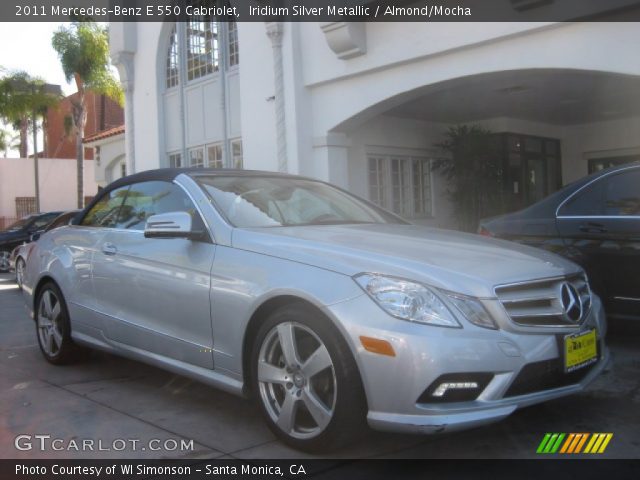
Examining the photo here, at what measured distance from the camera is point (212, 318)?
387 centimetres

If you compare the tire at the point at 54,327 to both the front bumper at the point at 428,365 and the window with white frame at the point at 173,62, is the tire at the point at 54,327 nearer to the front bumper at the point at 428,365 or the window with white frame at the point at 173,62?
the front bumper at the point at 428,365

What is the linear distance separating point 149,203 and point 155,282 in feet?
2.65

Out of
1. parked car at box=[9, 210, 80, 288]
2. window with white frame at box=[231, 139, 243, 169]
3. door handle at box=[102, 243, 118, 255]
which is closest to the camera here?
door handle at box=[102, 243, 118, 255]

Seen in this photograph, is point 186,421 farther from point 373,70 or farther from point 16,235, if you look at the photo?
point 16,235

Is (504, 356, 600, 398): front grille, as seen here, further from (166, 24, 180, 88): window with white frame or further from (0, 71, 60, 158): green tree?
(0, 71, 60, 158): green tree

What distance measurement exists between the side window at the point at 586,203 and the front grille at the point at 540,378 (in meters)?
2.66

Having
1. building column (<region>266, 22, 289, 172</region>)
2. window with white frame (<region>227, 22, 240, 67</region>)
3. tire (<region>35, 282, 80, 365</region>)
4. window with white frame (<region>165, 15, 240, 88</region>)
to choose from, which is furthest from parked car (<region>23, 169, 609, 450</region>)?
window with white frame (<region>165, 15, 240, 88</region>)

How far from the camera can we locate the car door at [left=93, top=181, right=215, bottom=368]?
3.99 m

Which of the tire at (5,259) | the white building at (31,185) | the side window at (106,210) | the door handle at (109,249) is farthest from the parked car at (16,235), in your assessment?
the white building at (31,185)

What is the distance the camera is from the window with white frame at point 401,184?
41.7ft

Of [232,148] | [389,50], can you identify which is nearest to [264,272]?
[389,50]

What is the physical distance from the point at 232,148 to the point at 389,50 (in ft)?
16.0

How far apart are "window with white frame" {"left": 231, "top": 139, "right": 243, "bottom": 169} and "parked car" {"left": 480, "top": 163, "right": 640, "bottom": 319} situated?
8.26 m

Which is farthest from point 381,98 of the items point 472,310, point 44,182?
point 44,182
